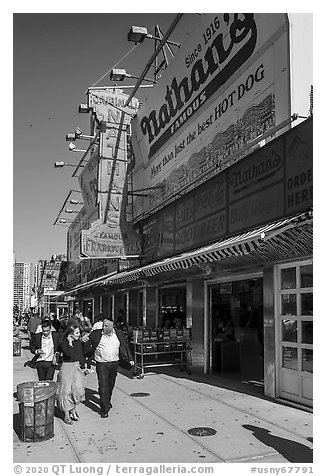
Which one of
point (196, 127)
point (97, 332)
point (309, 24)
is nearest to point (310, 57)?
point (309, 24)

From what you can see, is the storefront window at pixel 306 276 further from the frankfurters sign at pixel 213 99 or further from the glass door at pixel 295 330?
the frankfurters sign at pixel 213 99

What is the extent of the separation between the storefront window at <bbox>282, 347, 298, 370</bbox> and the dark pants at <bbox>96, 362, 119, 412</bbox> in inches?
127

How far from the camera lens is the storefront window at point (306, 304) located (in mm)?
8719

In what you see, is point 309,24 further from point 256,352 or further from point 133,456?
point 256,352

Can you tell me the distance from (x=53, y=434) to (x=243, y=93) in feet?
25.7

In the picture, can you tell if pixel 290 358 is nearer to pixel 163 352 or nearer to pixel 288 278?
pixel 288 278

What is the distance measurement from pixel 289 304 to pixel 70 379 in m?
4.24

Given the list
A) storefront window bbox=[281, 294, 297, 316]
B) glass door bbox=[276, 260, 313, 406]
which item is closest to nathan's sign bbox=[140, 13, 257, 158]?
glass door bbox=[276, 260, 313, 406]

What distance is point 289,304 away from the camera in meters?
9.27

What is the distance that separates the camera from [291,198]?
8.41 metres

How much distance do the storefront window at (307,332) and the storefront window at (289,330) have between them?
20 cm

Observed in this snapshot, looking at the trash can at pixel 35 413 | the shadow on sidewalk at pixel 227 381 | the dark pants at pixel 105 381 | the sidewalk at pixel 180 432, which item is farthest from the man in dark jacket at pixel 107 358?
the shadow on sidewalk at pixel 227 381

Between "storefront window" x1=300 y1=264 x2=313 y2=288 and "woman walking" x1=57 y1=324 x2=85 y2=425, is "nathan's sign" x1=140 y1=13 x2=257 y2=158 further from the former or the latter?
"woman walking" x1=57 y1=324 x2=85 y2=425

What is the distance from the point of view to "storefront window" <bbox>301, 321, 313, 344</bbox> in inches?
343
